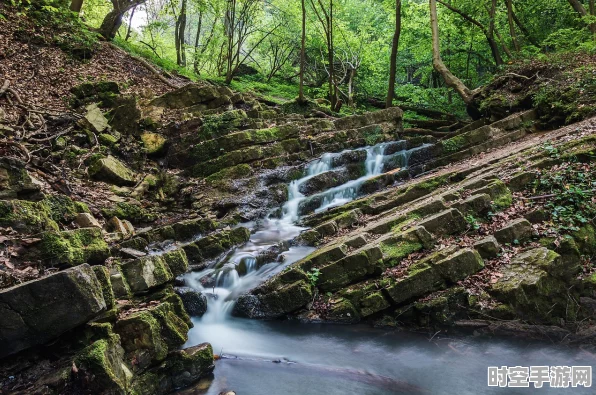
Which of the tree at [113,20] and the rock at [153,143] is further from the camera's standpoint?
the tree at [113,20]

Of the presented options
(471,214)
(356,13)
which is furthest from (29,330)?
(356,13)

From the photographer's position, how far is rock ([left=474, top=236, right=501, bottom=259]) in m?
6.82

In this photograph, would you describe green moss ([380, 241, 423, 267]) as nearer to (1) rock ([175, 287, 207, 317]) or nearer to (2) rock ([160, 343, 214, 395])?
(1) rock ([175, 287, 207, 317])

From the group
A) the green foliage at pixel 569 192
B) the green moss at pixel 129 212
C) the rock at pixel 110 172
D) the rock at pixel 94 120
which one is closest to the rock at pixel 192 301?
the green moss at pixel 129 212

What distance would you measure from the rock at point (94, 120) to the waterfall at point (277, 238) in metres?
5.68

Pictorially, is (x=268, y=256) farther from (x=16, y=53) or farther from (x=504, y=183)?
(x=16, y=53)

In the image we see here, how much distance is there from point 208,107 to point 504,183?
397 inches

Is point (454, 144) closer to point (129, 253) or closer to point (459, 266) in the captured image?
point (459, 266)

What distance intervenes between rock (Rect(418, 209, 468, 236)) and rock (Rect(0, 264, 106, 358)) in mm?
5789

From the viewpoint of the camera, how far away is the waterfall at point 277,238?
733cm

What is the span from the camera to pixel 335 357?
5.88 m

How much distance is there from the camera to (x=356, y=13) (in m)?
27.8

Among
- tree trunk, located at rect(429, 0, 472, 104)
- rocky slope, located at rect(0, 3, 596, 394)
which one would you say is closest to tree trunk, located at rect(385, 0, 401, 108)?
tree trunk, located at rect(429, 0, 472, 104)

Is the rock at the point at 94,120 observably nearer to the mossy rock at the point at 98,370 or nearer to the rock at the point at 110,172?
the rock at the point at 110,172
